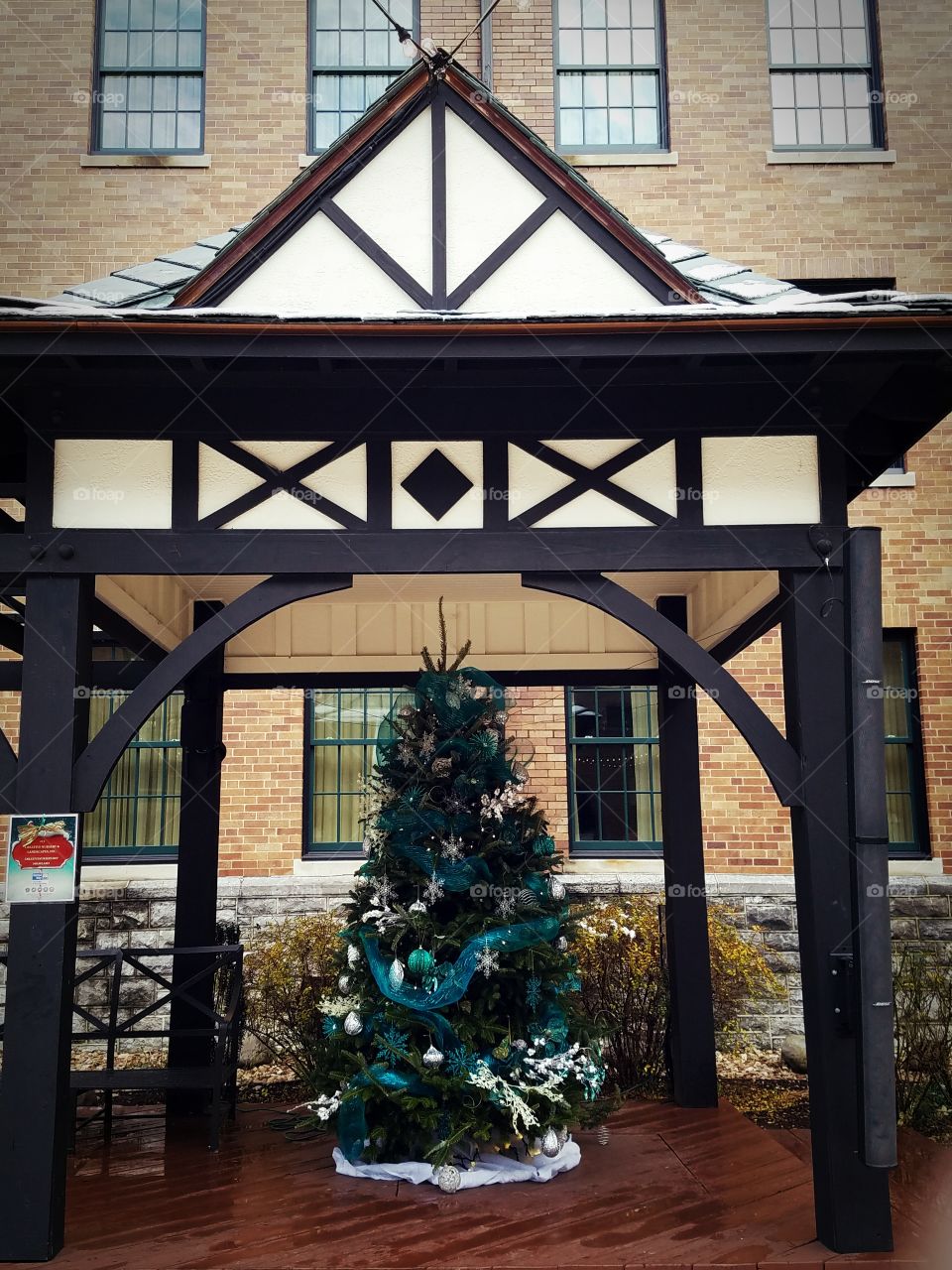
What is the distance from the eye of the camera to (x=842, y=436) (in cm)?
570

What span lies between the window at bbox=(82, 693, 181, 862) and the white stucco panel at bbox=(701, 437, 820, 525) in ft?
27.2

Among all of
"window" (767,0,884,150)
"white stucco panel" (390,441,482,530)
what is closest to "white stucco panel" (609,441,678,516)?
"white stucco panel" (390,441,482,530)

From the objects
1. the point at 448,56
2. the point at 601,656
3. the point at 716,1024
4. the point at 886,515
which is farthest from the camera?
the point at 886,515

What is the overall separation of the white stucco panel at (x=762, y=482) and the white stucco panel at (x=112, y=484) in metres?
2.84

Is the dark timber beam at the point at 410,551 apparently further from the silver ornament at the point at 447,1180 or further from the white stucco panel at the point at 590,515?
the silver ornament at the point at 447,1180

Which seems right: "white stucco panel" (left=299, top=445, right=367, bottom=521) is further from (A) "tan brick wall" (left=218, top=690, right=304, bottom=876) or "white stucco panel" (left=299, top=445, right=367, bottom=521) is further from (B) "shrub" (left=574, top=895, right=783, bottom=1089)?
(A) "tan brick wall" (left=218, top=690, right=304, bottom=876)

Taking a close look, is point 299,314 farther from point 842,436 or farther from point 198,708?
point 198,708

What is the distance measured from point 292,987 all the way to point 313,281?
6596 millimetres

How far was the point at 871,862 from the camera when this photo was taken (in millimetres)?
5129

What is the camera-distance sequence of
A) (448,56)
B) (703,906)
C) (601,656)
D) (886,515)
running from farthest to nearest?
(886,515), (601,656), (703,906), (448,56)

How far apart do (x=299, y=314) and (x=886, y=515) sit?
9.16m

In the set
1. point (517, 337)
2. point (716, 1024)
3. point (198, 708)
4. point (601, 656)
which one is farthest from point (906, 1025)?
point (517, 337)

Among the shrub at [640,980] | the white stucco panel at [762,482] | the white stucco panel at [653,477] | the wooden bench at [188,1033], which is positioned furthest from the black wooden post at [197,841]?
the white stucco panel at [762,482]

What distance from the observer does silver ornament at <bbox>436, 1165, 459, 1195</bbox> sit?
5832 mm
